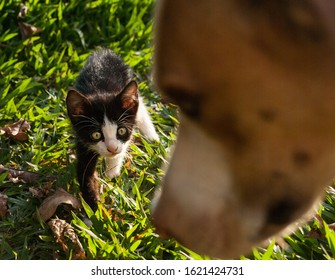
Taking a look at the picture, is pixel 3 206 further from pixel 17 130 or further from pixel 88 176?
pixel 17 130

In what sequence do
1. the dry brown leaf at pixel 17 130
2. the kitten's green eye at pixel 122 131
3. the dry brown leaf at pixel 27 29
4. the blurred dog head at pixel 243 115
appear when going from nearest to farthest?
the blurred dog head at pixel 243 115
the kitten's green eye at pixel 122 131
the dry brown leaf at pixel 17 130
the dry brown leaf at pixel 27 29

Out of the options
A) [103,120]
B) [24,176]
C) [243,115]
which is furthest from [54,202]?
[243,115]

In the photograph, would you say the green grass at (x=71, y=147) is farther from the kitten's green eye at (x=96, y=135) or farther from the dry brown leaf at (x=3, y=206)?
the kitten's green eye at (x=96, y=135)

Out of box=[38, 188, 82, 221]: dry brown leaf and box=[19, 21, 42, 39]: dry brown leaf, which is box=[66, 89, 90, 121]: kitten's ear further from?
box=[19, 21, 42, 39]: dry brown leaf

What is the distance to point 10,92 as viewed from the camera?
3826 mm

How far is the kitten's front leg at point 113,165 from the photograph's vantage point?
10.7ft

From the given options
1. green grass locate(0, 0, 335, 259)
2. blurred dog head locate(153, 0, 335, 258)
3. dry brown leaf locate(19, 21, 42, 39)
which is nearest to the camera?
blurred dog head locate(153, 0, 335, 258)

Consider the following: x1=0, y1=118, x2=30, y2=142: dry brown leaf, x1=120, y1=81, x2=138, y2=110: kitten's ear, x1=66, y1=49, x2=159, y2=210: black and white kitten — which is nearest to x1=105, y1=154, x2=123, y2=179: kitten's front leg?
x1=66, y1=49, x2=159, y2=210: black and white kitten

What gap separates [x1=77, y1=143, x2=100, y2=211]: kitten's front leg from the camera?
121 inches

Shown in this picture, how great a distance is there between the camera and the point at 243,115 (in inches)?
37.0

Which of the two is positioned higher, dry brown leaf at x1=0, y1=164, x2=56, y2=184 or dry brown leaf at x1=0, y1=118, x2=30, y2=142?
dry brown leaf at x1=0, y1=164, x2=56, y2=184

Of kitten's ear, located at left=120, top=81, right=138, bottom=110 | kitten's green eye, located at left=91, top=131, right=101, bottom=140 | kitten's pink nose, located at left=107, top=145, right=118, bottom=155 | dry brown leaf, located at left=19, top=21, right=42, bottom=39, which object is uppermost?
kitten's ear, located at left=120, top=81, right=138, bottom=110

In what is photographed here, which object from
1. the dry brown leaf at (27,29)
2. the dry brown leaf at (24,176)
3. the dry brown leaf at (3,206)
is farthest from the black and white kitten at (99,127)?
the dry brown leaf at (27,29)
